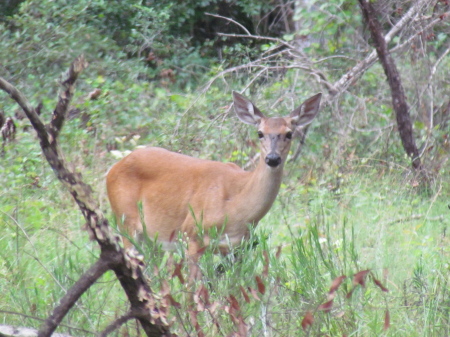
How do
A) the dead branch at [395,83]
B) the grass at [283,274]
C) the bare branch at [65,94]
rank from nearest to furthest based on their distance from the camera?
the bare branch at [65,94], the grass at [283,274], the dead branch at [395,83]

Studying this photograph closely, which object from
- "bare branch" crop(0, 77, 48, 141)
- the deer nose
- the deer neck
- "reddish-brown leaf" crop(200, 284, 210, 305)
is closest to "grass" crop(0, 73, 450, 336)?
"reddish-brown leaf" crop(200, 284, 210, 305)

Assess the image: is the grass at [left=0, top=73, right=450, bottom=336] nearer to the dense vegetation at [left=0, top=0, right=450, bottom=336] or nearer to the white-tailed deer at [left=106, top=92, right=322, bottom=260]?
the dense vegetation at [left=0, top=0, right=450, bottom=336]

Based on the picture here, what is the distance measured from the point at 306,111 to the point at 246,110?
0.49 metres

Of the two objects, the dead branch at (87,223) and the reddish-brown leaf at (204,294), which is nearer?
the dead branch at (87,223)

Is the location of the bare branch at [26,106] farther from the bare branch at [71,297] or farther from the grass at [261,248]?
the grass at [261,248]

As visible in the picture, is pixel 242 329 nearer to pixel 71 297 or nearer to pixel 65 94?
pixel 71 297

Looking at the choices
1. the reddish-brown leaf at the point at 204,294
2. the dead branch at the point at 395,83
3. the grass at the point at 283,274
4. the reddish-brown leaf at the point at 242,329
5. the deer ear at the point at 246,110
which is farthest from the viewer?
the dead branch at the point at 395,83

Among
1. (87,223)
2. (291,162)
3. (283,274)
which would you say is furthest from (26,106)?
(291,162)

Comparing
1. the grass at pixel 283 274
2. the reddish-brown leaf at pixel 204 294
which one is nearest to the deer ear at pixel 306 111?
the grass at pixel 283 274

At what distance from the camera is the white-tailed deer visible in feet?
18.1

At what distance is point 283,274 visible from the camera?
12.1 ft

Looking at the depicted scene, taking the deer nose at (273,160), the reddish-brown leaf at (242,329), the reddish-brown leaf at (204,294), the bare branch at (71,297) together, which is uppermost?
the bare branch at (71,297)

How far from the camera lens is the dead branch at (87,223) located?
266 centimetres

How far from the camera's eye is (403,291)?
13.2 ft
